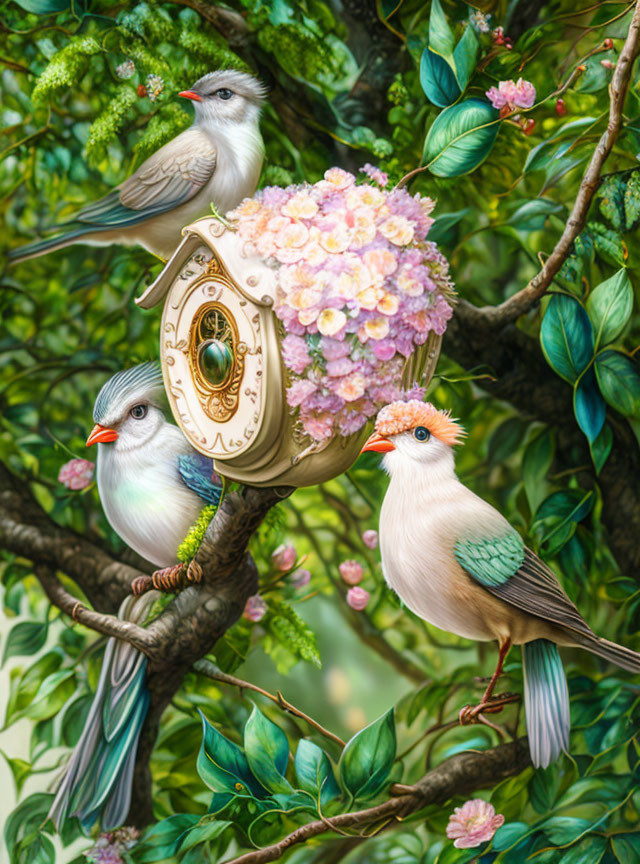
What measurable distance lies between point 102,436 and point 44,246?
35cm

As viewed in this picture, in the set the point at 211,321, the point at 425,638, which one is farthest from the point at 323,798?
the point at 211,321

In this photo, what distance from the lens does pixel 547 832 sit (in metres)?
1.31

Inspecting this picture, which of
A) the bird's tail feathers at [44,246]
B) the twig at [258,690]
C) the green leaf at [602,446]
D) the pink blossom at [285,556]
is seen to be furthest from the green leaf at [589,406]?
the bird's tail feathers at [44,246]

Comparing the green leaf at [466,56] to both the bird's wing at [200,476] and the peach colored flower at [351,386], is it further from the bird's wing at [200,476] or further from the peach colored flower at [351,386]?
the bird's wing at [200,476]

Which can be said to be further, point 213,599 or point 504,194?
point 213,599

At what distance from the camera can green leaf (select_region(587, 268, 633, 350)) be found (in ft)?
4.12

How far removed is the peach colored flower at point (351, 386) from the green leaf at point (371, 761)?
514mm

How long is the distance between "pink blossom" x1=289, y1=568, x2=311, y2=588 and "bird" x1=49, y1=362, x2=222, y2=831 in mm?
175

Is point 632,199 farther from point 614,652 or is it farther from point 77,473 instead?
point 77,473

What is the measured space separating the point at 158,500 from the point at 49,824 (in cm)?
59

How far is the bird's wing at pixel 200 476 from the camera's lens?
1420 millimetres

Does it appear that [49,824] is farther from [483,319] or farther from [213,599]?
[483,319]

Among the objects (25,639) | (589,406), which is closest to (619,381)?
(589,406)

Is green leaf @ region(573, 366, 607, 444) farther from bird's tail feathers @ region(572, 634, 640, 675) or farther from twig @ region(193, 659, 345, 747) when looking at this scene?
twig @ region(193, 659, 345, 747)
